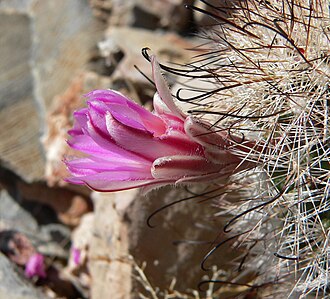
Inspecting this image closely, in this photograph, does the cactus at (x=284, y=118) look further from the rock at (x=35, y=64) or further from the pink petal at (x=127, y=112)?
the rock at (x=35, y=64)

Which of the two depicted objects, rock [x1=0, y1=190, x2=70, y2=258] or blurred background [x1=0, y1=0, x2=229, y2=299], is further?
rock [x1=0, y1=190, x2=70, y2=258]

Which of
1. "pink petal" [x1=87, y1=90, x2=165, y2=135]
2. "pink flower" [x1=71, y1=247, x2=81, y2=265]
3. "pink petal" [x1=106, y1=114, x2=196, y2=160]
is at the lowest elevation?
"pink flower" [x1=71, y1=247, x2=81, y2=265]

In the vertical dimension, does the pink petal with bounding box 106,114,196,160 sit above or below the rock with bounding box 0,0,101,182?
above

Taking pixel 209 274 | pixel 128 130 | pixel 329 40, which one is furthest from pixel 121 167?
pixel 209 274

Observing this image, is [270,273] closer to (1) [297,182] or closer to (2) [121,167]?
(1) [297,182]

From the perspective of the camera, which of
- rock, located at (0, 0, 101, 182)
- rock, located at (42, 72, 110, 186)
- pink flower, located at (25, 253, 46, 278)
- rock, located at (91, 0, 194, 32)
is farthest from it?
rock, located at (91, 0, 194, 32)

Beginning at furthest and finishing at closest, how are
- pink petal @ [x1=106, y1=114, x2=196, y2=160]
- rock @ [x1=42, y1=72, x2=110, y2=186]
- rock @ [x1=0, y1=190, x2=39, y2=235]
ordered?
rock @ [x1=0, y1=190, x2=39, y2=235] < rock @ [x1=42, y1=72, x2=110, y2=186] < pink petal @ [x1=106, y1=114, x2=196, y2=160]

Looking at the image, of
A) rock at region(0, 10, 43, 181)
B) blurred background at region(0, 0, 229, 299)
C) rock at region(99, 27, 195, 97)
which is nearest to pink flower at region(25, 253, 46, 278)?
blurred background at region(0, 0, 229, 299)

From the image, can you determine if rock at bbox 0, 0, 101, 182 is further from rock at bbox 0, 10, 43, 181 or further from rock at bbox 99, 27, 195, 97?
rock at bbox 99, 27, 195, 97
